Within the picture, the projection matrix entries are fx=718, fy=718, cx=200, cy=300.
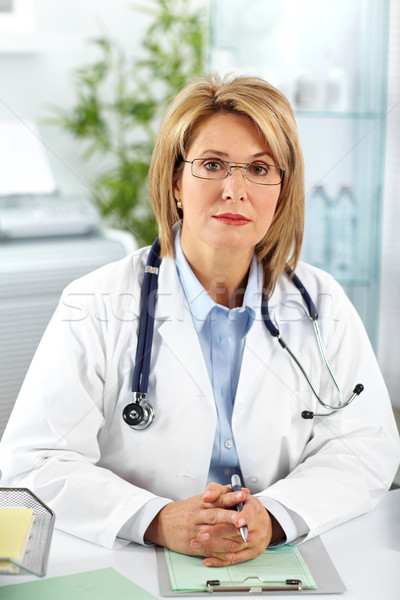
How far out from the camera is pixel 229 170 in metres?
1.11

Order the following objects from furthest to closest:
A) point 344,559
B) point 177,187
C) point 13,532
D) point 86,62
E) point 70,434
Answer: point 86,62
point 177,187
point 70,434
point 344,559
point 13,532

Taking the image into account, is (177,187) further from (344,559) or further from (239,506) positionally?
(344,559)

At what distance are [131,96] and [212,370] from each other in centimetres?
168

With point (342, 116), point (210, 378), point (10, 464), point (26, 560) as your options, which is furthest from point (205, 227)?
point (342, 116)

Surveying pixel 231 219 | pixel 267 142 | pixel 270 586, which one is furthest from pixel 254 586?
pixel 267 142

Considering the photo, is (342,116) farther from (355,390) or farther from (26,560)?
(26,560)

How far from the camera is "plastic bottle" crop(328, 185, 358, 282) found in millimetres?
2023

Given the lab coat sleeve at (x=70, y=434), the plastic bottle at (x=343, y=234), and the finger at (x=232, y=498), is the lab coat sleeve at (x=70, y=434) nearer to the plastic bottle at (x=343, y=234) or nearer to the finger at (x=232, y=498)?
the finger at (x=232, y=498)

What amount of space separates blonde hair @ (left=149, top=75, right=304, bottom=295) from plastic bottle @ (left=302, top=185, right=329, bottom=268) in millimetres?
681

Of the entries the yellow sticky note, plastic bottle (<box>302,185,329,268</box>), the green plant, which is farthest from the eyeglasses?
the green plant

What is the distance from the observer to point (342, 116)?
6.71 feet

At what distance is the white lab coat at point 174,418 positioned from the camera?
1007mm

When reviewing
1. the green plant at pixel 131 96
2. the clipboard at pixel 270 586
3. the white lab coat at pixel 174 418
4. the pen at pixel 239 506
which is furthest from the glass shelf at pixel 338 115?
the clipboard at pixel 270 586

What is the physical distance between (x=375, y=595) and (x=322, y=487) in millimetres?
231
